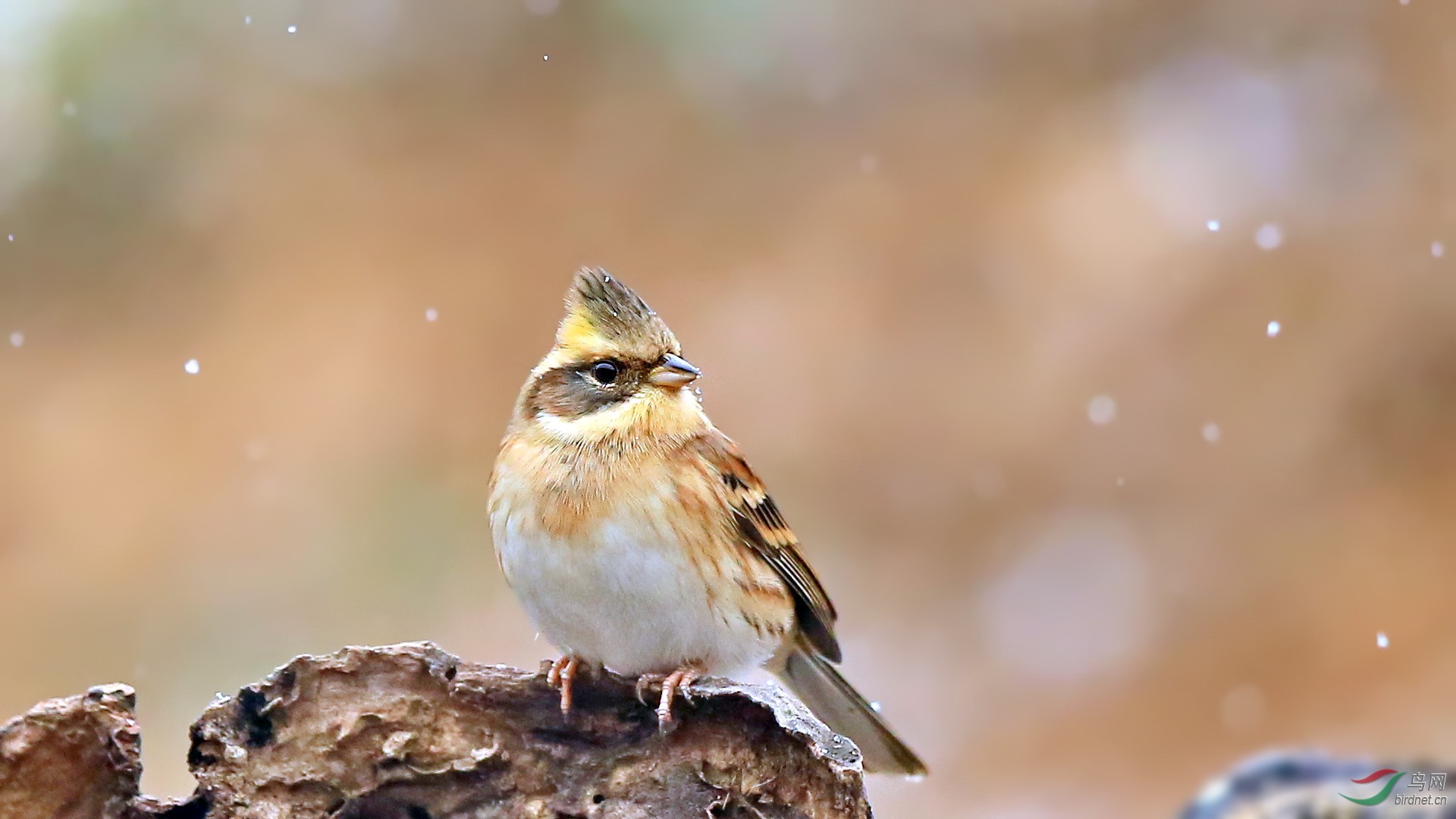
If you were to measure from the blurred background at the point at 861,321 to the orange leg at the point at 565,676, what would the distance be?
3.39 m

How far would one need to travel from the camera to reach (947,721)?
6805 millimetres

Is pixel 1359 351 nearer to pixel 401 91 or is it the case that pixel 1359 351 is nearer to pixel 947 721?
pixel 947 721

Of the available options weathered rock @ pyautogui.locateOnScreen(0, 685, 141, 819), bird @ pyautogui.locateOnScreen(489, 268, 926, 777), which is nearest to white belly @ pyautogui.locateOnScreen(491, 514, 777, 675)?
bird @ pyautogui.locateOnScreen(489, 268, 926, 777)

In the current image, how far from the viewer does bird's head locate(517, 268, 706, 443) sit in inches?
125

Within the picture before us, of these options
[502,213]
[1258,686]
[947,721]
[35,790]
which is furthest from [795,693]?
[502,213]

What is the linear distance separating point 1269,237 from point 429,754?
6342 millimetres

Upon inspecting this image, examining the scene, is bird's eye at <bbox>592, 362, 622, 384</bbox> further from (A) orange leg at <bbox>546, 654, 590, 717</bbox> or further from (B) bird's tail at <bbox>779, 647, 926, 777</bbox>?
(B) bird's tail at <bbox>779, 647, 926, 777</bbox>

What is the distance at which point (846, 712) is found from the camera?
338 cm

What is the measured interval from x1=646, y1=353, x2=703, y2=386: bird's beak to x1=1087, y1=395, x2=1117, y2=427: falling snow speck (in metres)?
4.79

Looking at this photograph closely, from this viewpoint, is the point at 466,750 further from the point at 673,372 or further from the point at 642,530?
the point at 673,372

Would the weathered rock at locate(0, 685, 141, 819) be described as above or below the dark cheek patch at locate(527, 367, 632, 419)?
below

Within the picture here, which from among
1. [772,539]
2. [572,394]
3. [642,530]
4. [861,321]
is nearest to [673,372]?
[572,394]

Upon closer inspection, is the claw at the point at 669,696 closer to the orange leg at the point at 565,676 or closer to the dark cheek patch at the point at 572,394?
the orange leg at the point at 565,676

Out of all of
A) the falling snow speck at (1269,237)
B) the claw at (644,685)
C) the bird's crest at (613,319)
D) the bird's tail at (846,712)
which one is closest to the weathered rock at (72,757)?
the claw at (644,685)
